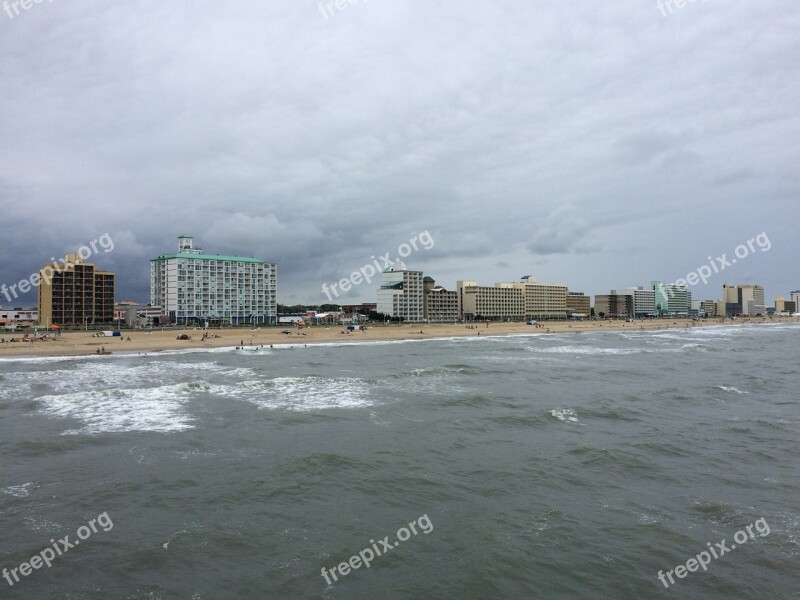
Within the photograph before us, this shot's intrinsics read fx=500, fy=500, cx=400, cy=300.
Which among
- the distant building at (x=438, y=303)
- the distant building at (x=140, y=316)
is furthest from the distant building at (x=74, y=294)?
the distant building at (x=438, y=303)

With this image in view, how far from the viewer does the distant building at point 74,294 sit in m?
107

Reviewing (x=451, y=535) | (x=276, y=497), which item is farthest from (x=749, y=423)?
(x=276, y=497)

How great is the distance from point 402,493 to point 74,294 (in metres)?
121

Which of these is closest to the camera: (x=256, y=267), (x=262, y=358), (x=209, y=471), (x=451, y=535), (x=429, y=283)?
(x=451, y=535)

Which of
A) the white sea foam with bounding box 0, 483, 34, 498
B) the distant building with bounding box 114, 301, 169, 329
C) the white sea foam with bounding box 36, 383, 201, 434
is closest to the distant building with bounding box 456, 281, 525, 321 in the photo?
the distant building with bounding box 114, 301, 169, 329

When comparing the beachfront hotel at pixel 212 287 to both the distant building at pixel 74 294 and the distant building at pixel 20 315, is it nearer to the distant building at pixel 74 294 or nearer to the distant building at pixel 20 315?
the distant building at pixel 74 294

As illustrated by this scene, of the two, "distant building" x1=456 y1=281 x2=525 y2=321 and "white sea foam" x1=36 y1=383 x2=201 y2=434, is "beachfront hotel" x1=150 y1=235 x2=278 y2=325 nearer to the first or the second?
"distant building" x1=456 y1=281 x2=525 y2=321

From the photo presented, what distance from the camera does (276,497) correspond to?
11.9m

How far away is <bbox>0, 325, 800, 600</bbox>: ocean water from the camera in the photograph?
27.7ft

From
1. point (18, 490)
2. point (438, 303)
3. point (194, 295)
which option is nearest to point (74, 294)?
point (194, 295)

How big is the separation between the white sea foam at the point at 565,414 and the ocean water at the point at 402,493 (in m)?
0.13

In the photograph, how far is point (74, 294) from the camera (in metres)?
110

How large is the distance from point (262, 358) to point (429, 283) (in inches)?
4932

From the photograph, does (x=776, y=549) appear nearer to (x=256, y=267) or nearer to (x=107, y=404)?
(x=107, y=404)
